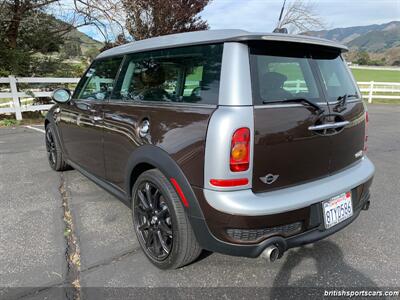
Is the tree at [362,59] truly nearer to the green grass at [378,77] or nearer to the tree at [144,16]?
the green grass at [378,77]

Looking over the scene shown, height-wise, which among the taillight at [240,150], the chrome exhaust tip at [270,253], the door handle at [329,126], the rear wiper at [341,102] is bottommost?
the chrome exhaust tip at [270,253]

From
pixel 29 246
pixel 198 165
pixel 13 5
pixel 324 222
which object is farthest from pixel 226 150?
pixel 13 5

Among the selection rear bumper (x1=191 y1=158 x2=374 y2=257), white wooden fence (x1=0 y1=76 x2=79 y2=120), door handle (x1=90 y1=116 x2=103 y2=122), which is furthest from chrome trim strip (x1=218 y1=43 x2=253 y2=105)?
white wooden fence (x1=0 y1=76 x2=79 y2=120)

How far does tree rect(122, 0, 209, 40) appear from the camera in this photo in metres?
14.0

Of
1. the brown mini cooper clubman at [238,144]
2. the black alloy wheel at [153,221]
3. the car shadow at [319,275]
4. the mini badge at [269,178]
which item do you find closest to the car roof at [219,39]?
the brown mini cooper clubman at [238,144]

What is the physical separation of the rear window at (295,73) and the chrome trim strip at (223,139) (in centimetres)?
15

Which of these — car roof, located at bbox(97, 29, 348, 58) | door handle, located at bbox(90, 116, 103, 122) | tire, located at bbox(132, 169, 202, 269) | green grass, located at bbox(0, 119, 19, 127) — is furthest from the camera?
green grass, located at bbox(0, 119, 19, 127)

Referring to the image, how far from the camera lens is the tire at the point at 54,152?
4612mm

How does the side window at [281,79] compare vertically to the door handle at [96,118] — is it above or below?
above

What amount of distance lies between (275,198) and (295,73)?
0.94 metres

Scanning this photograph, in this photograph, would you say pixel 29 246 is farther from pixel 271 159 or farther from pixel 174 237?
pixel 271 159

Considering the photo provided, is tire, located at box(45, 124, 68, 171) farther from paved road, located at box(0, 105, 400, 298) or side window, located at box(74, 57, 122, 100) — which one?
side window, located at box(74, 57, 122, 100)

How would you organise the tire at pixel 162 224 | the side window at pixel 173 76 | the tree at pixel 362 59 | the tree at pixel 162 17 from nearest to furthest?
1. the side window at pixel 173 76
2. the tire at pixel 162 224
3. the tree at pixel 162 17
4. the tree at pixel 362 59

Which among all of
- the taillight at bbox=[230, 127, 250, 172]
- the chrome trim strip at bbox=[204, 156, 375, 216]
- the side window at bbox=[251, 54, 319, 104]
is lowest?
the chrome trim strip at bbox=[204, 156, 375, 216]
